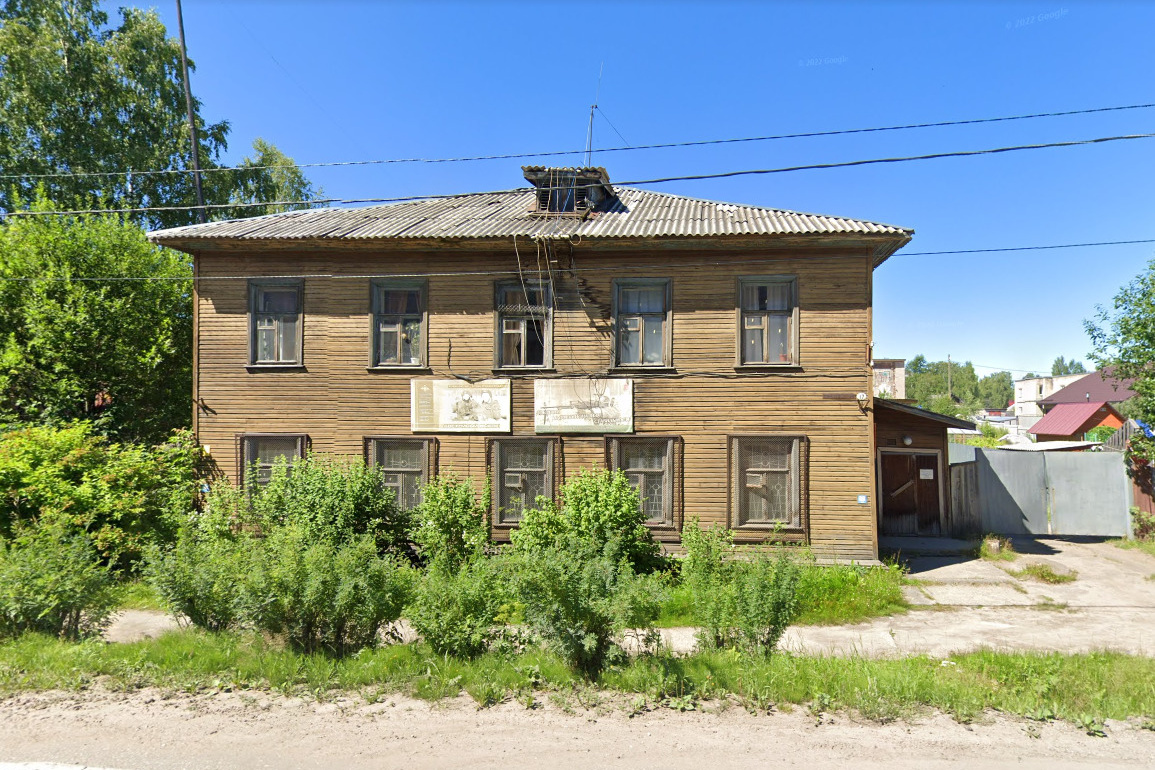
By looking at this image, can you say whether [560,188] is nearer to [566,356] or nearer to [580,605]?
[566,356]

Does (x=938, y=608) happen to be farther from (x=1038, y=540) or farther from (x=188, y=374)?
(x=188, y=374)

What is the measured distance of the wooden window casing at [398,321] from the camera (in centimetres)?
1238

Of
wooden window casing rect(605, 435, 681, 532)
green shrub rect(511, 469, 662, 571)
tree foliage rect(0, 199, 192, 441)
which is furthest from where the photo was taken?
tree foliage rect(0, 199, 192, 441)

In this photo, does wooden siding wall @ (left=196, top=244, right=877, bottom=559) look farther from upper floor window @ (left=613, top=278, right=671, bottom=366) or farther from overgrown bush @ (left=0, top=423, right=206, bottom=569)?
overgrown bush @ (left=0, top=423, right=206, bottom=569)

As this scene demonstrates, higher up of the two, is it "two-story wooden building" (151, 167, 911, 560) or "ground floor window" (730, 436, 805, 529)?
"two-story wooden building" (151, 167, 911, 560)

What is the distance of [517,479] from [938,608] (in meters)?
7.76

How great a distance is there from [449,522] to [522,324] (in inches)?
169

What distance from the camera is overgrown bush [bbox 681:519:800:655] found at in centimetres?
627

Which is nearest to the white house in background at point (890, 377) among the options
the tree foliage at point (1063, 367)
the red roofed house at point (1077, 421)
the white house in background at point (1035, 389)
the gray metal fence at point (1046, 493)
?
the gray metal fence at point (1046, 493)

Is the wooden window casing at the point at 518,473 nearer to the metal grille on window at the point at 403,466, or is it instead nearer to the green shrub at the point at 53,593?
the metal grille on window at the point at 403,466

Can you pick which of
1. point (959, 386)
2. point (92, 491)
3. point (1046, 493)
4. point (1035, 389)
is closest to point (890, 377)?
point (1046, 493)

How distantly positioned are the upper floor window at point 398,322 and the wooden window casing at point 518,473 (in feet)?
8.93

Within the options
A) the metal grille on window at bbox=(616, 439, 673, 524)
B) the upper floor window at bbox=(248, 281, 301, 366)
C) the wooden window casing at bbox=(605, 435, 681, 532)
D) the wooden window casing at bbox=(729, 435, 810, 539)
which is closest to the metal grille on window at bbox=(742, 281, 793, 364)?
the wooden window casing at bbox=(729, 435, 810, 539)

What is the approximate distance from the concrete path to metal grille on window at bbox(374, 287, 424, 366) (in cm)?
602
